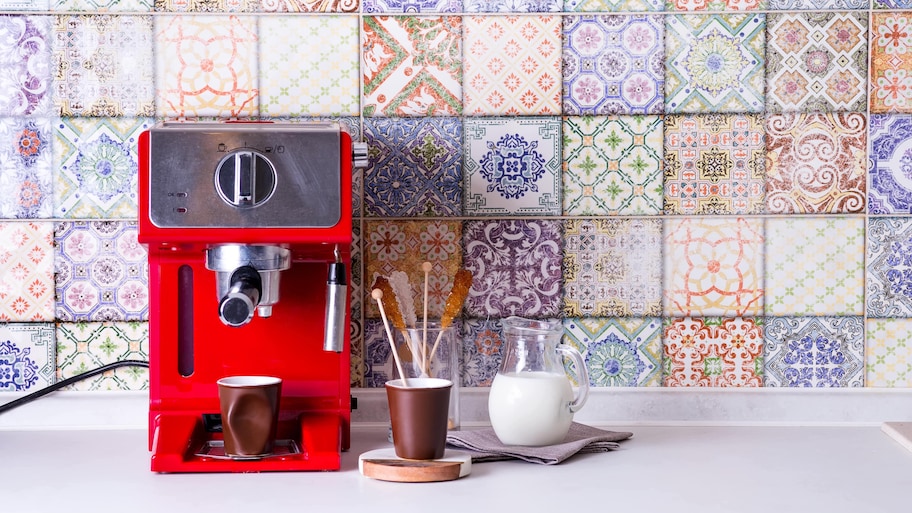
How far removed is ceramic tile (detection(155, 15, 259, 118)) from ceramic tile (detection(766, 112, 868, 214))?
78 cm

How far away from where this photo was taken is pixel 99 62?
129 centimetres

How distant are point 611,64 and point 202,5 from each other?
61cm

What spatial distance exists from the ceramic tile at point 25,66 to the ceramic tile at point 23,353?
1.04ft

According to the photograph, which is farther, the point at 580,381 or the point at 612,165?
the point at 612,165

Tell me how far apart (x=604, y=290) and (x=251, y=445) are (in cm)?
57

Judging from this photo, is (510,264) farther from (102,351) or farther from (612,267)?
(102,351)

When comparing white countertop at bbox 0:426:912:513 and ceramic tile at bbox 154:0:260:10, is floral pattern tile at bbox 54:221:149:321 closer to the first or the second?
white countertop at bbox 0:426:912:513

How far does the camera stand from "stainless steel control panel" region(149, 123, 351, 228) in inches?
38.5

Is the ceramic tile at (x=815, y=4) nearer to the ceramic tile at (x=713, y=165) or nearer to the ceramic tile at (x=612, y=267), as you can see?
the ceramic tile at (x=713, y=165)

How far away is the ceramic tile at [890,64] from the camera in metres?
1.32

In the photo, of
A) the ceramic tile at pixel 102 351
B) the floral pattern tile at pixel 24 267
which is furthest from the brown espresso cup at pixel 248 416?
the floral pattern tile at pixel 24 267

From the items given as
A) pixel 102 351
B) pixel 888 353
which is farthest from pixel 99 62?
pixel 888 353

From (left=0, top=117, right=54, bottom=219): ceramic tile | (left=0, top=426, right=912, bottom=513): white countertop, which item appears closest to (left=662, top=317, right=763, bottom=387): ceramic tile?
(left=0, top=426, right=912, bottom=513): white countertop

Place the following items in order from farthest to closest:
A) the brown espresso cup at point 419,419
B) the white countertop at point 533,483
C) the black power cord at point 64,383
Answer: the black power cord at point 64,383
the brown espresso cup at point 419,419
the white countertop at point 533,483
